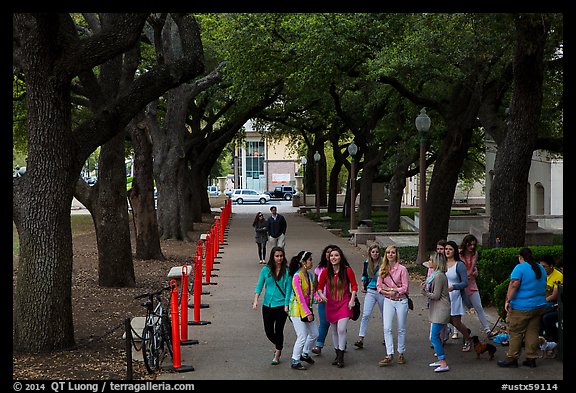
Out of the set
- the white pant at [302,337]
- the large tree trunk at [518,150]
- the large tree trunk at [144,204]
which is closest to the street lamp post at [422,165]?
the large tree trunk at [518,150]

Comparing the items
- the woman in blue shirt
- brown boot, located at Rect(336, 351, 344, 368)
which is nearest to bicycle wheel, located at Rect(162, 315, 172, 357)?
brown boot, located at Rect(336, 351, 344, 368)

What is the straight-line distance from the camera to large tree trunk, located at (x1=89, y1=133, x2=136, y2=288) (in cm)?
1966

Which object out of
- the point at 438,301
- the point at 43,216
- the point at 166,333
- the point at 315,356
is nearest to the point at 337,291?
the point at 315,356

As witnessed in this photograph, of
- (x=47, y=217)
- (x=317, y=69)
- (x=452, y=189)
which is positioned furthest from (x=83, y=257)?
(x=47, y=217)

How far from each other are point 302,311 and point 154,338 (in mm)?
1843

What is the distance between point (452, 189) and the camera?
24.5 meters

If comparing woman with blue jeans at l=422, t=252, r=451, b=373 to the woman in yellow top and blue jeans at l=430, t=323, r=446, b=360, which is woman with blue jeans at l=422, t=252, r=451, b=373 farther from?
the woman in yellow top

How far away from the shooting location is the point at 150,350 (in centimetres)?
1071

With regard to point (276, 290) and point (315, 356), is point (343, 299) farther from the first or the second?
point (315, 356)

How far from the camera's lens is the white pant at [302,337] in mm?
10961

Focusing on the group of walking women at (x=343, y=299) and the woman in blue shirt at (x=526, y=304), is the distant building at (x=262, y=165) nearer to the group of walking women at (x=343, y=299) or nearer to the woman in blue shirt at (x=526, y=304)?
the group of walking women at (x=343, y=299)

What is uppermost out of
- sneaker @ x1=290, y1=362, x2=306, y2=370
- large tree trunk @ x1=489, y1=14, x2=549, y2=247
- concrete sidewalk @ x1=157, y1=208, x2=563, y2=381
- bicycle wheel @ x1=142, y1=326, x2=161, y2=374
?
large tree trunk @ x1=489, y1=14, x2=549, y2=247

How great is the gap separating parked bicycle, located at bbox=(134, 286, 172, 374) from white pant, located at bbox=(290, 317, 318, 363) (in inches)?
65.6

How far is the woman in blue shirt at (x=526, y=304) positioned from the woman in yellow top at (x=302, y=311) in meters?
2.39
